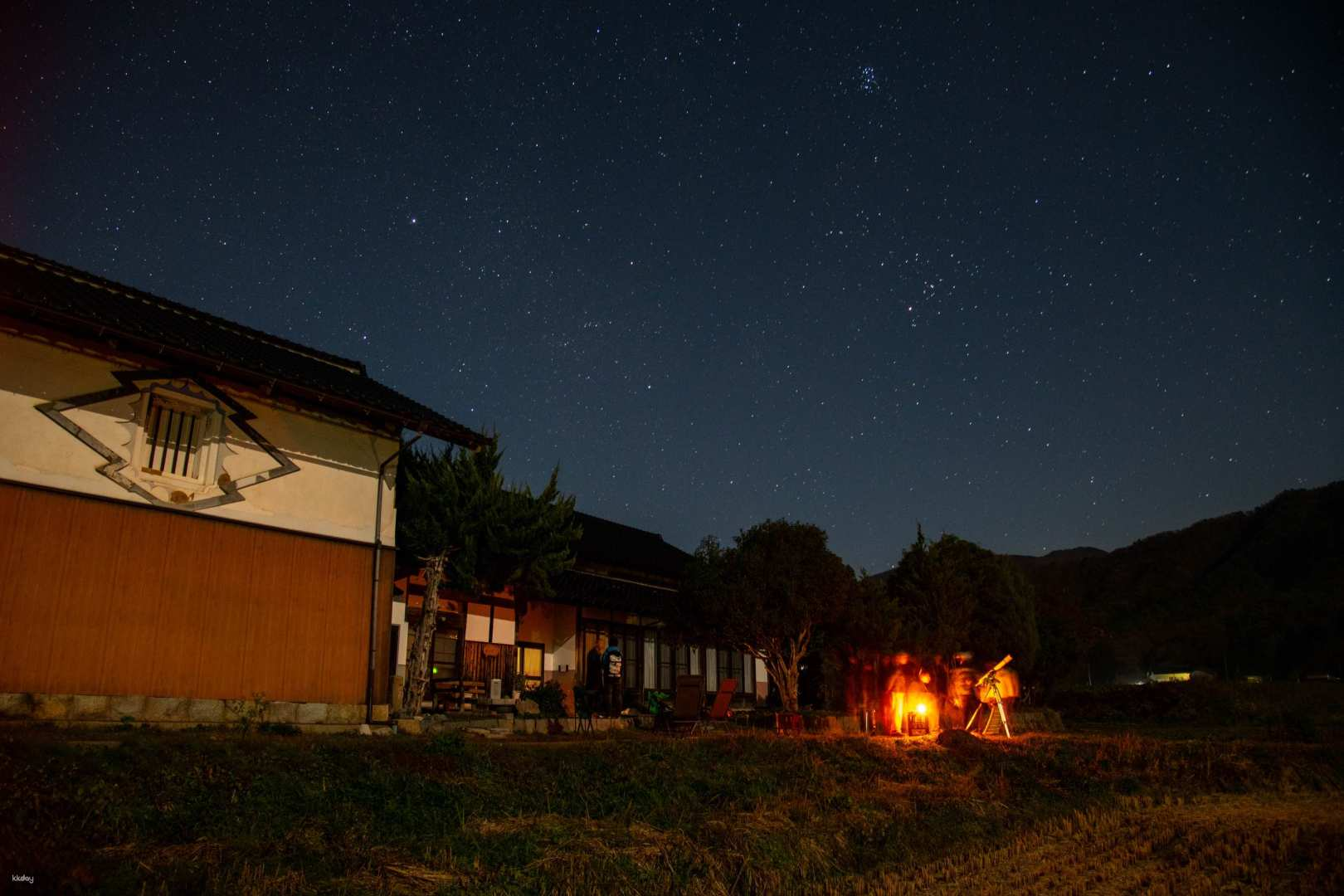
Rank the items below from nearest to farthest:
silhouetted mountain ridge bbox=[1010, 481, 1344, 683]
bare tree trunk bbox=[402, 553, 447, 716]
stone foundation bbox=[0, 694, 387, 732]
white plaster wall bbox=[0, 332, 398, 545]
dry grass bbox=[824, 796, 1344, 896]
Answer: dry grass bbox=[824, 796, 1344, 896] < stone foundation bbox=[0, 694, 387, 732] < white plaster wall bbox=[0, 332, 398, 545] < bare tree trunk bbox=[402, 553, 447, 716] < silhouetted mountain ridge bbox=[1010, 481, 1344, 683]

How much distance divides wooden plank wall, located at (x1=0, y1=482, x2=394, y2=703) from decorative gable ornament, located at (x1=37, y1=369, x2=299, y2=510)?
1.34ft

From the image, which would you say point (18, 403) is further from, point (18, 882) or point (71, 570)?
point (18, 882)

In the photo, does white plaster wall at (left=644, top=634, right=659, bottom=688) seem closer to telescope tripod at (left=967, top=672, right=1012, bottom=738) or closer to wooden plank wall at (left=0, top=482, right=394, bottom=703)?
telescope tripod at (left=967, top=672, right=1012, bottom=738)

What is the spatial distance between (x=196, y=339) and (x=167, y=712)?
5.85m

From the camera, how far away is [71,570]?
38.1ft

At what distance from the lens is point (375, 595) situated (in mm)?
14953

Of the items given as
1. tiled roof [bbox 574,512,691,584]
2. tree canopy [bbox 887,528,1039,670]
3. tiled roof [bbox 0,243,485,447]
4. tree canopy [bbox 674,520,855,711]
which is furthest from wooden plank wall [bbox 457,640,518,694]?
tree canopy [bbox 887,528,1039,670]

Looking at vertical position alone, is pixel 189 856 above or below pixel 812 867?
above

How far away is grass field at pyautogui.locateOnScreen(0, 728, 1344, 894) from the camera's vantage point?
21.0 feet

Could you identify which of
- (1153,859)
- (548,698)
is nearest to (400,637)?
(548,698)

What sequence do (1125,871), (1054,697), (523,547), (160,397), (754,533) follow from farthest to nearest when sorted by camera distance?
(1054,697)
(754,533)
(523,547)
(160,397)
(1125,871)

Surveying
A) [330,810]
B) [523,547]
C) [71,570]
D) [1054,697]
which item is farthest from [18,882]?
[1054,697]

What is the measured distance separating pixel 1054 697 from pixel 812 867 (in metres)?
31.5

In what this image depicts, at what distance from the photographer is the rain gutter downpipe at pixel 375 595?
573 inches
